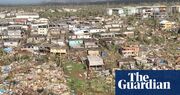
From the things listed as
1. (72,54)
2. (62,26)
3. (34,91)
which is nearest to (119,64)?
(72,54)

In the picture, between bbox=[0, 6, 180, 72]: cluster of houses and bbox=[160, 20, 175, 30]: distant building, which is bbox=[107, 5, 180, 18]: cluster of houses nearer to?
bbox=[0, 6, 180, 72]: cluster of houses

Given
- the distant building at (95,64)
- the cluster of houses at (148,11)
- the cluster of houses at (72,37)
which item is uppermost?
the distant building at (95,64)

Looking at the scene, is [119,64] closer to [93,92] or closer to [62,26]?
[93,92]

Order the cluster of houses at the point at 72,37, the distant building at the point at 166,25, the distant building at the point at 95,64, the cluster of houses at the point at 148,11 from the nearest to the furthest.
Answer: the distant building at the point at 95,64 → the cluster of houses at the point at 72,37 → the distant building at the point at 166,25 → the cluster of houses at the point at 148,11

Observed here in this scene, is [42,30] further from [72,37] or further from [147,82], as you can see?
[147,82]

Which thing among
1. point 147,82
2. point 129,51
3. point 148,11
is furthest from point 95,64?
point 148,11

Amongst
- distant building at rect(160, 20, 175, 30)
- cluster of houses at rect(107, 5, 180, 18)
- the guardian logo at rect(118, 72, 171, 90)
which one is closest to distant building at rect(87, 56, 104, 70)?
distant building at rect(160, 20, 175, 30)

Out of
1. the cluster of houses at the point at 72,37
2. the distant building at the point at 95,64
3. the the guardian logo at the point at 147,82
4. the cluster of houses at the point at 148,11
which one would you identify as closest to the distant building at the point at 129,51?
the cluster of houses at the point at 72,37

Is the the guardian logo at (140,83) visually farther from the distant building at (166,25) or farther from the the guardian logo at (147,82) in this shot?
the distant building at (166,25)

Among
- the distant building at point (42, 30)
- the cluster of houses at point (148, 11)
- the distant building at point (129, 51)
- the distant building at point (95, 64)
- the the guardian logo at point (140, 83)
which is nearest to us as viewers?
the the guardian logo at point (140, 83)
